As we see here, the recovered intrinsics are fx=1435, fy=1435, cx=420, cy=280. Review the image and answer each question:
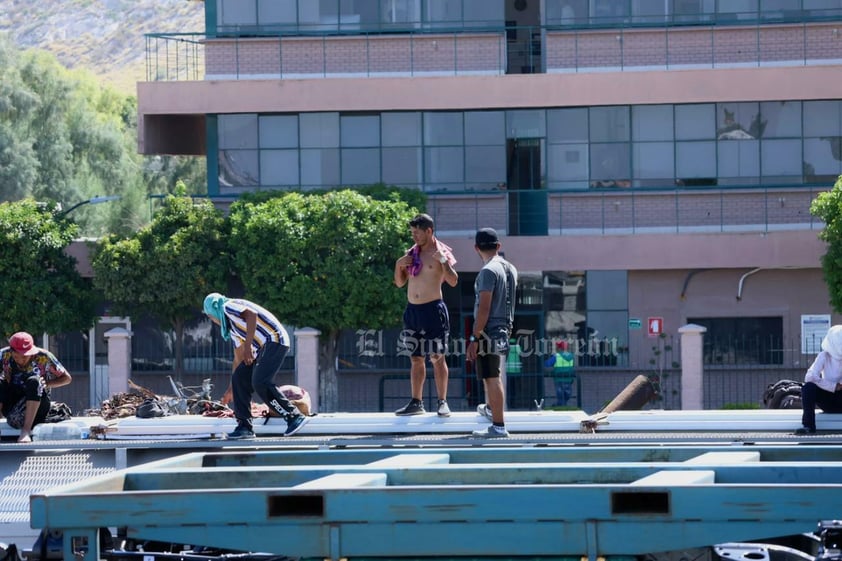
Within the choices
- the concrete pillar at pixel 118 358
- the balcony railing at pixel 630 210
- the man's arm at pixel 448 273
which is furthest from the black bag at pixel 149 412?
the balcony railing at pixel 630 210

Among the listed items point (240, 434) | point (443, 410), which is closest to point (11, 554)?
point (240, 434)

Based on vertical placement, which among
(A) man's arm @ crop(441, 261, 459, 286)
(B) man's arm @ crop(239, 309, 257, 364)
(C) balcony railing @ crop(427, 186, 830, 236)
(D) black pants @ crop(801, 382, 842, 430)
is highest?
(C) balcony railing @ crop(427, 186, 830, 236)

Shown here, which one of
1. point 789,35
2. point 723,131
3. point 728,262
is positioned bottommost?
point 728,262

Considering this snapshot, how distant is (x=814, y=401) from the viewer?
39.8 ft

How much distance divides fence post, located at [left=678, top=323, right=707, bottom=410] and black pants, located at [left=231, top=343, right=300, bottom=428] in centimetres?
1235

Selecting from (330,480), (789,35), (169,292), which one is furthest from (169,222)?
(330,480)

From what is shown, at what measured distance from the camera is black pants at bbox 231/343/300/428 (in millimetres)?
12406

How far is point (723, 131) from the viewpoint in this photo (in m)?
29.9

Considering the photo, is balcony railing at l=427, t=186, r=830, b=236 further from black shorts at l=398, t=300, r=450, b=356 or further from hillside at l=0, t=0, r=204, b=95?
hillside at l=0, t=0, r=204, b=95

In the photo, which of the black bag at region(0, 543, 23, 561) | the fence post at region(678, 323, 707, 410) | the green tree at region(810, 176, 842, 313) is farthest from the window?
the black bag at region(0, 543, 23, 561)

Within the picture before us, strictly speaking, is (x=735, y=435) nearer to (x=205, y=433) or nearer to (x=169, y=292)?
(x=205, y=433)

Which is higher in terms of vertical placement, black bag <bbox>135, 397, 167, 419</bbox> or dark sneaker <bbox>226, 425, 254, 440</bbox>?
black bag <bbox>135, 397, 167, 419</bbox>

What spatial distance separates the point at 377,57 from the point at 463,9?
209 centimetres

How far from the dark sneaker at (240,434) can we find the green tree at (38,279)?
17638 mm
